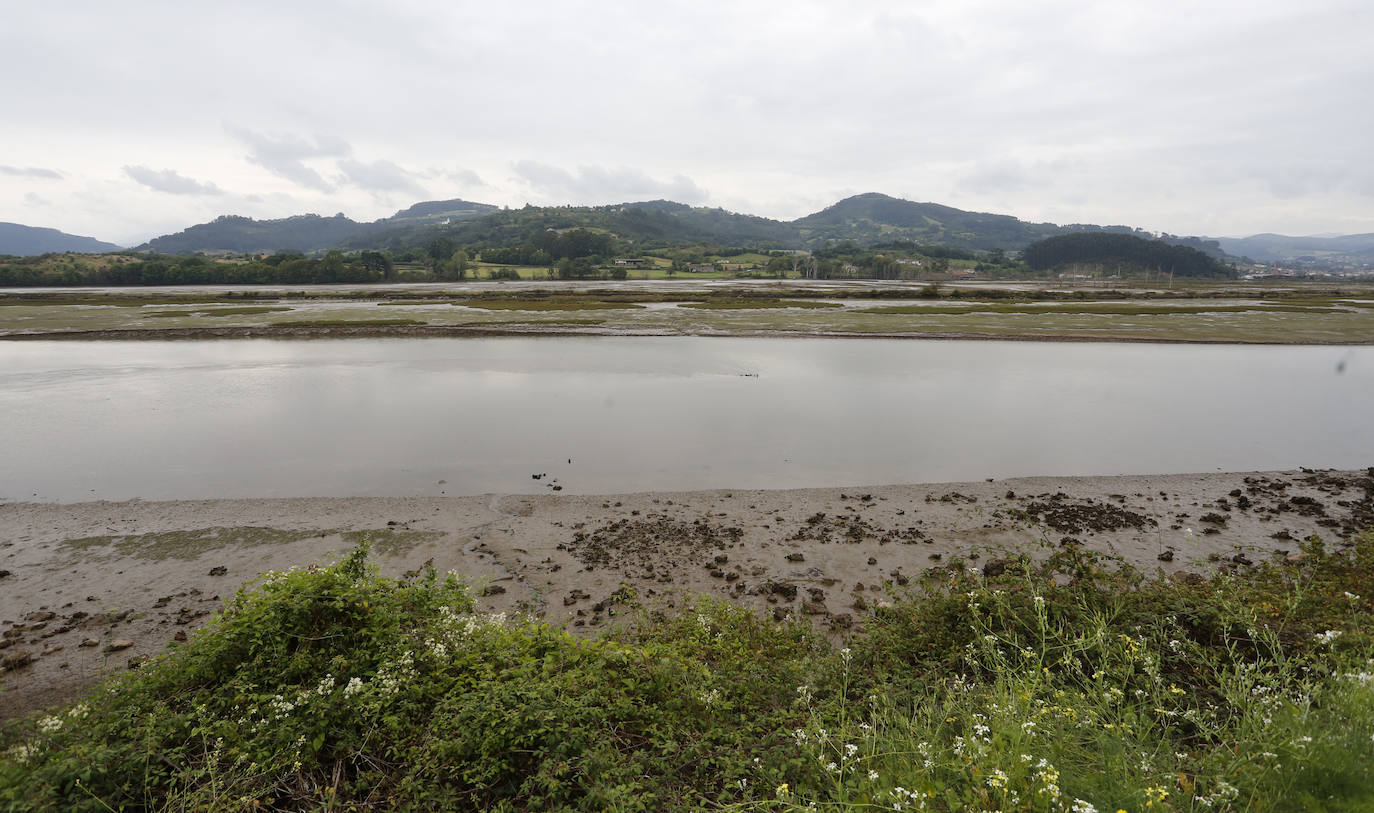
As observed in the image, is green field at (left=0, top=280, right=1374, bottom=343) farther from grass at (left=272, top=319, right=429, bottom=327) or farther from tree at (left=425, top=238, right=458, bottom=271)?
tree at (left=425, top=238, right=458, bottom=271)

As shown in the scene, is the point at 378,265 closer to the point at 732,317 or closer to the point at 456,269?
the point at 456,269

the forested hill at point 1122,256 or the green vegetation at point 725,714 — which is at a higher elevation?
the forested hill at point 1122,256

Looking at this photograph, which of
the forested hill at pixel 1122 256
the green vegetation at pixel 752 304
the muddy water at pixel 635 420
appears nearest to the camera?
the muddy water at pixel 635 420

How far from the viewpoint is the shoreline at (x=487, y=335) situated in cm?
3734

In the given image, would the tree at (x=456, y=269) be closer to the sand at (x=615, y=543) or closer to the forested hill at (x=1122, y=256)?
the sand at (x=615, y=543)

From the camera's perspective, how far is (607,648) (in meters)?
6.16

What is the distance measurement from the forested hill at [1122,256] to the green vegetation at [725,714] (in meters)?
214

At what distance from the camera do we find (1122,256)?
180 metres

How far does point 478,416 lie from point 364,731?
591 inches

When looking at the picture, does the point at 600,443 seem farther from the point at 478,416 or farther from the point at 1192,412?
the point at 1192,412

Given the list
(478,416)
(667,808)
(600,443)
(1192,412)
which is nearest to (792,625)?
(667,808)

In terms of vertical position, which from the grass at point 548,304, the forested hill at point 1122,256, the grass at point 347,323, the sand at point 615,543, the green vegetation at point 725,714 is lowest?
the sand at point 615,543

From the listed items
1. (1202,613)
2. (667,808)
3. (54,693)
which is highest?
(1202,613)

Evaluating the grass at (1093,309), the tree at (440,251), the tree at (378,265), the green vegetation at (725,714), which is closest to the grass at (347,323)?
the grass at (1093,309)
